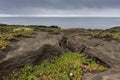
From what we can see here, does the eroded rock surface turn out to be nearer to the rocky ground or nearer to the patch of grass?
the rocky ground

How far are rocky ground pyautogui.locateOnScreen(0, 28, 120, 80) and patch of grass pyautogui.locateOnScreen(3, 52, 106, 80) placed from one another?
52 centimetres

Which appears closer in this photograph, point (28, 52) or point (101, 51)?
point (28, 52)

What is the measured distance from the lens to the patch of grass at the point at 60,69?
19062mm

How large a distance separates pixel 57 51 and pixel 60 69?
3108mm

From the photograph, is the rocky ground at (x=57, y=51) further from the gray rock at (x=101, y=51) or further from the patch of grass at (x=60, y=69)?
the patch of grass at (x=60, y=69)

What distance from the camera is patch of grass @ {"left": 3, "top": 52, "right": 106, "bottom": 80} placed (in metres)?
19.1

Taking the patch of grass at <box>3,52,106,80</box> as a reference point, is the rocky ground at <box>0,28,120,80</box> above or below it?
above

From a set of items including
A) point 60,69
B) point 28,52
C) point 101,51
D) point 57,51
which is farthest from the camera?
point 57,51

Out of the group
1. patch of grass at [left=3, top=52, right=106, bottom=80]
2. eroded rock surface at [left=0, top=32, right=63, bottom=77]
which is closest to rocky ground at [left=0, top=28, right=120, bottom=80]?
eroded rock surface at [left=0, top=32, right=63, bottom=77]

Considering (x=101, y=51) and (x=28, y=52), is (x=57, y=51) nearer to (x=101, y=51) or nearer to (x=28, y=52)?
(x=28, y=52)

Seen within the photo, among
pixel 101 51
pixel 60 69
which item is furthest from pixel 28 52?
pixel 101 51

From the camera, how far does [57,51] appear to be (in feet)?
75.4

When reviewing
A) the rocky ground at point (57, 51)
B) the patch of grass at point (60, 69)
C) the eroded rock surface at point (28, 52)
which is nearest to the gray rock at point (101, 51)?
the rocky ground at point (57, 51)

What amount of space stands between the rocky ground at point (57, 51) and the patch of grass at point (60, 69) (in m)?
0.52
